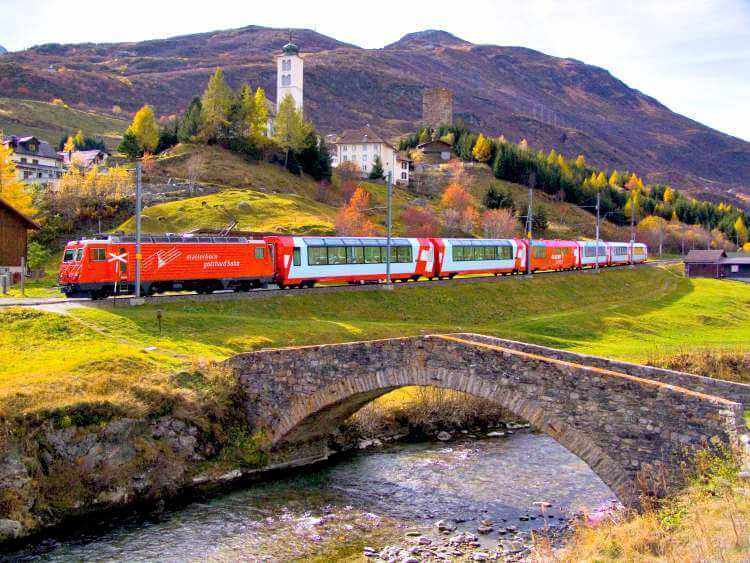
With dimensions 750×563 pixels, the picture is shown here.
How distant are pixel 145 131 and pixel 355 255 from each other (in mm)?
55873

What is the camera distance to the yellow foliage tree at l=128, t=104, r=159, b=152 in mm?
87875

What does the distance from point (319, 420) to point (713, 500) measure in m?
12.9

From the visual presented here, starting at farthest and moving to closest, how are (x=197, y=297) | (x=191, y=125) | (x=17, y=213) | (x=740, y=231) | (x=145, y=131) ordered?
(x=740, y=231) < (x=191, y=125) < (x=145, y=131) < (x=17, y=213) < (x=197, y=297)

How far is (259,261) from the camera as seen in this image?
3809 cm

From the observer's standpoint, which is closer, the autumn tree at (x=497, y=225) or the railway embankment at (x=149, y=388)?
the railway embankment at (x=149, y=388)

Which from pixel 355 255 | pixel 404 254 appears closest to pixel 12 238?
pixel 355 255

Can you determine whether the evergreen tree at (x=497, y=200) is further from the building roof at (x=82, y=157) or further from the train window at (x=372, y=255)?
the train window at (x=372, y=255)

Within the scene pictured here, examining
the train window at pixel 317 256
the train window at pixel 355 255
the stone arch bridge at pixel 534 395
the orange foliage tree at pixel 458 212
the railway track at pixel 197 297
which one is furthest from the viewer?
the orange foliage tree at pixel 458 212

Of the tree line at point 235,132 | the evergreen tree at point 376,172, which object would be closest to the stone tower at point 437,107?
the evergreen tree at point 376,172

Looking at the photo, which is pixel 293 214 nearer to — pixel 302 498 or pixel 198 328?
pixel 198 328

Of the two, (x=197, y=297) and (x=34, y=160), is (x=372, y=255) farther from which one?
(x=34, y=160)

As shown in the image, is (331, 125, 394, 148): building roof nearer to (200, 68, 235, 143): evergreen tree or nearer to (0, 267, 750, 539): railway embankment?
(200, 68, 235, 143): evergreen tree

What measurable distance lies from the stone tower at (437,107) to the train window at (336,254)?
159 metres

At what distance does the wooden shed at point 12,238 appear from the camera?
1689 inches
